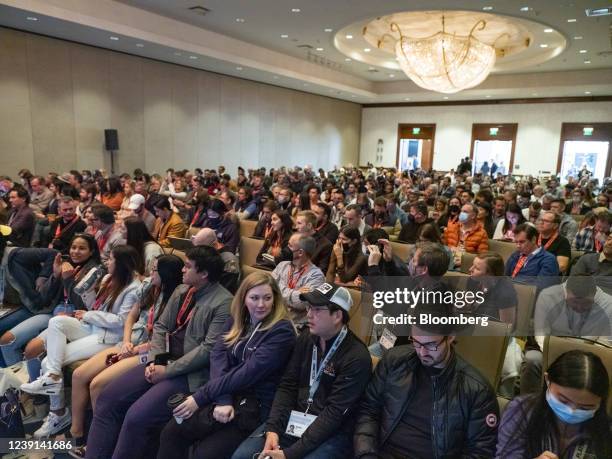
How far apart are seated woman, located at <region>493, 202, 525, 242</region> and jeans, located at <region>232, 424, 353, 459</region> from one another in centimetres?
427

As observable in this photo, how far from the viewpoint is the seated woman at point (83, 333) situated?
2832mm

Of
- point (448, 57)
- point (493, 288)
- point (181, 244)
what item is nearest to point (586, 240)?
point (493, 288)

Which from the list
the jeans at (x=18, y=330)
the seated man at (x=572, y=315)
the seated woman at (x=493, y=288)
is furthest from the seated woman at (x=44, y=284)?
the seated man at (x=572, y=315)

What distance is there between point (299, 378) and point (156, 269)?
1462mm

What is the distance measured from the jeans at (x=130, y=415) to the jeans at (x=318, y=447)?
23.1 inches

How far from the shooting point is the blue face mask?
5.07 feet

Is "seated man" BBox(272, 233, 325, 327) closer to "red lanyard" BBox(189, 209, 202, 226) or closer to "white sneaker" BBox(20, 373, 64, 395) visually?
"white sneaker" BBox(20, 373, 64, 395)

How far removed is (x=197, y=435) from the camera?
226cm

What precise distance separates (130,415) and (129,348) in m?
0.61

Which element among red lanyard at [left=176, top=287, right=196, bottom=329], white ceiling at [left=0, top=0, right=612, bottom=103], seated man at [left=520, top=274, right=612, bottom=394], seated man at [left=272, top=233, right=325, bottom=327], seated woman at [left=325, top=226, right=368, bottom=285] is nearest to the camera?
seated man at [left=520, top=274, right=612, bottom=394]

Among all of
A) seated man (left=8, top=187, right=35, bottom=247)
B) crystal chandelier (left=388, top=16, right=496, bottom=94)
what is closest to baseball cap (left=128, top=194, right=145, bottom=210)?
seated man (left=8, top=187, right=35, bottom=247)

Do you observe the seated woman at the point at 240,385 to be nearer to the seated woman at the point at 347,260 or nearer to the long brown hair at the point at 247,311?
the long brown hair at the point at 247,311

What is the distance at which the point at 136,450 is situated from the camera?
2.39 meters

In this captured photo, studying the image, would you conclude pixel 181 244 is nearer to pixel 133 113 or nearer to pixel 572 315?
pixel 572 315
